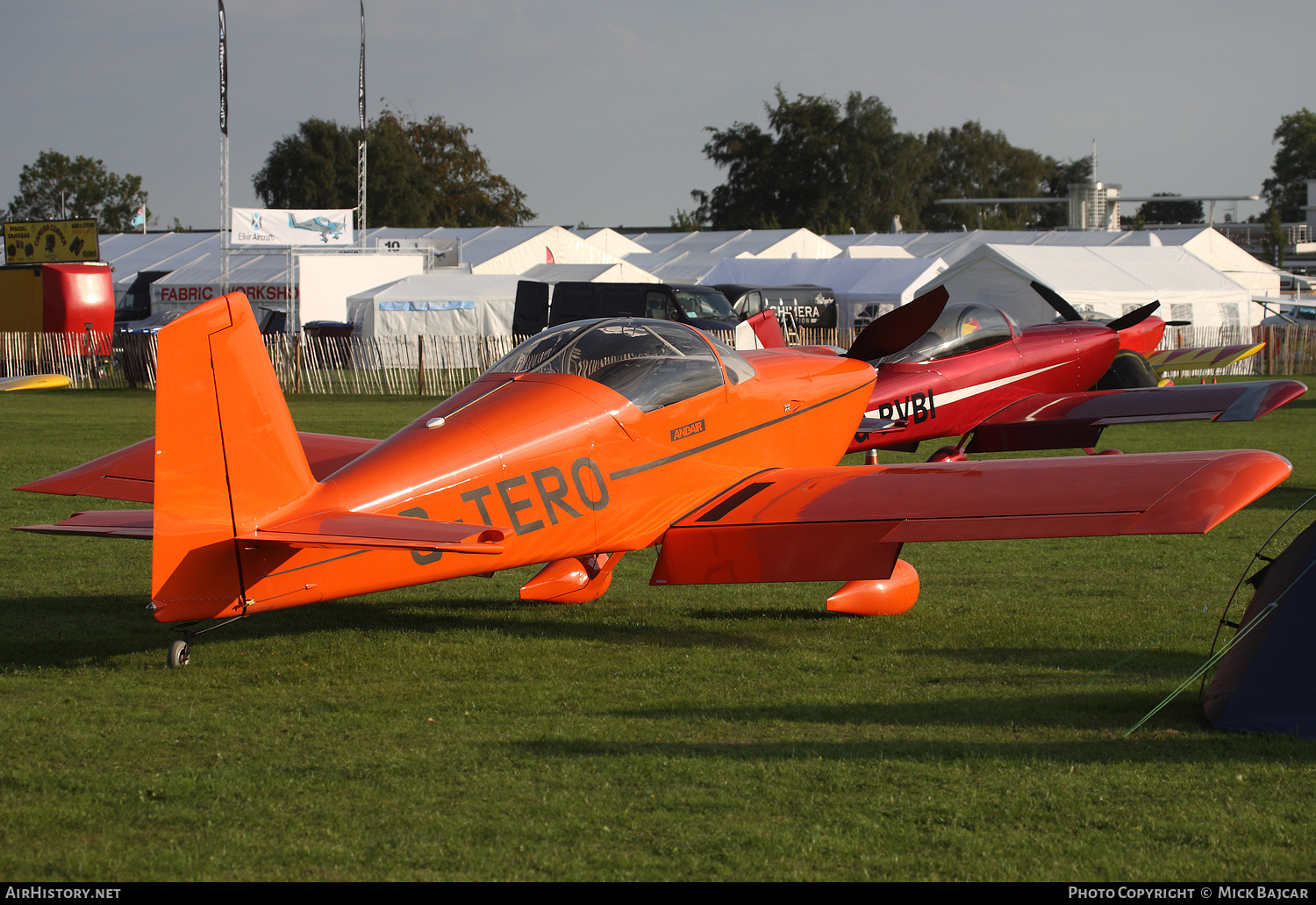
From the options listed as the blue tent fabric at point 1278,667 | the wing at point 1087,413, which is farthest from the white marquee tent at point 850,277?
the blue tent fabric at point 1278,667

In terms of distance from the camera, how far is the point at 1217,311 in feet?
108

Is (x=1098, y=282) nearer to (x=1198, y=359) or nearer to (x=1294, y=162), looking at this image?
(x=1198, y=359)

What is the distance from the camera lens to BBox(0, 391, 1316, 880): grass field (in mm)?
3654

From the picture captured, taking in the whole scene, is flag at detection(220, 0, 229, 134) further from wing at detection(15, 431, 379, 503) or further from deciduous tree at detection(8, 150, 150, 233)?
deciduous tree at detection(8, 150, 150, 233)

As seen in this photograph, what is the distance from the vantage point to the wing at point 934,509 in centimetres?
558

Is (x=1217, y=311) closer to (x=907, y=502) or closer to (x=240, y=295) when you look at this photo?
(x=907, y=502)

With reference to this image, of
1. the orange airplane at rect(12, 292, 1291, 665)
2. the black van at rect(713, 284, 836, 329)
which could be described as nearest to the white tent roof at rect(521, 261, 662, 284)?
the black van at rect(713, 284, 836, 329)

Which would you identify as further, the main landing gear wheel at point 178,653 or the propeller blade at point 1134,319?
the propeller blade at point 1134,319

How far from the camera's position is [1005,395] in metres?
12.1

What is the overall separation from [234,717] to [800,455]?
13.4 ft

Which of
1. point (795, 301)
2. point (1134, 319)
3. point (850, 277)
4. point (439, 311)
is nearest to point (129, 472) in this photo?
point (1134, 319)

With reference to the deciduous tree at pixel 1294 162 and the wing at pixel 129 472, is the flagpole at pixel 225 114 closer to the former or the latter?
the wing at pixel 129 472

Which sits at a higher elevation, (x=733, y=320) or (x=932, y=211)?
(x=932, y=211)

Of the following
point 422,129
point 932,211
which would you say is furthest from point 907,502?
point 932,211
